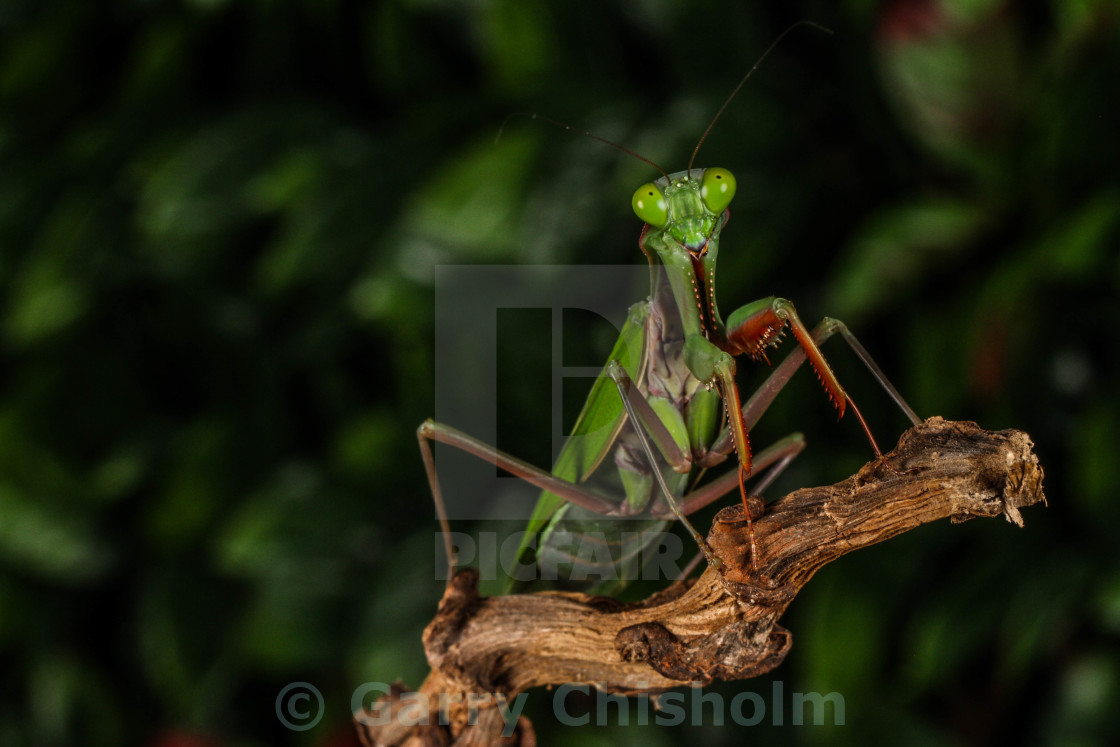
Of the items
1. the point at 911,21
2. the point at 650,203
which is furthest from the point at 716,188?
the point at 911,21

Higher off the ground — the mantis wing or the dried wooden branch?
the mantis wing

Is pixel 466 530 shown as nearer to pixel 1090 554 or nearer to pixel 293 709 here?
pixel 293 709
